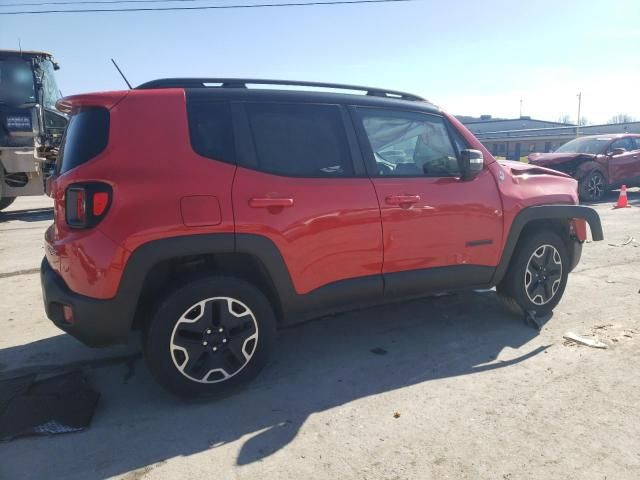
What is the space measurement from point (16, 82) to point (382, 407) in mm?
11649

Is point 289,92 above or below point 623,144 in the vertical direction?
above

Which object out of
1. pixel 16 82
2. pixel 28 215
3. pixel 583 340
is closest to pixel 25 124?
pixel 16 82

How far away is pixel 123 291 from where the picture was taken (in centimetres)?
265

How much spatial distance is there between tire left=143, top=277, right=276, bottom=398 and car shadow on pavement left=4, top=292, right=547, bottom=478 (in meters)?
0.15

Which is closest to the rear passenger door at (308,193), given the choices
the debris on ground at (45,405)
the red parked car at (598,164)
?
the debris on ground at (45,405)

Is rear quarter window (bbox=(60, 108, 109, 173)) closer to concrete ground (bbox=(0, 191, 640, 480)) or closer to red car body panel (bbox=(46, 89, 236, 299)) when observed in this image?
red car body panel (bbox=(46, 89, 236, 299))

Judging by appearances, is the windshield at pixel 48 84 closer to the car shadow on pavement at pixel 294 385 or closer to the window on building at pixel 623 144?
the car shadow on pavement at pixel 294 385

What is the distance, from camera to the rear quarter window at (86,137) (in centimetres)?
268

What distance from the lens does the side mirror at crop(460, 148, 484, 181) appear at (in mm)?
3611

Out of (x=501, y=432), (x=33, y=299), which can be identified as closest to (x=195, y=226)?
(x=501, y=432)

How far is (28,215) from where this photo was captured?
38.0ft

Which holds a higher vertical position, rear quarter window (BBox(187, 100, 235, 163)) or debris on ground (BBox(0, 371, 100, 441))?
rear quarter window (BBox(187, 100, 235, 163))

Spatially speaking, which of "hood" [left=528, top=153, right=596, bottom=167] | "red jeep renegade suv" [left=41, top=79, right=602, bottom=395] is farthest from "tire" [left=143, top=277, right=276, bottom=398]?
"hood" [left=528, top=153, right=596, bottom=167]

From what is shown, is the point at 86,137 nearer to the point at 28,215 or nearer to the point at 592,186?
the point at 28,215
